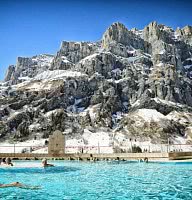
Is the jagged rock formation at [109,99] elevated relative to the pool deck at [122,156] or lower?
elevated

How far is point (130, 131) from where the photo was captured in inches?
4587

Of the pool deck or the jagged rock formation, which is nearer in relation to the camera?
the pool deck

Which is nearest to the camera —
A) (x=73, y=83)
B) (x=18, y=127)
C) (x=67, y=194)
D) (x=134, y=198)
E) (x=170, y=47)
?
(x=134, y=198)

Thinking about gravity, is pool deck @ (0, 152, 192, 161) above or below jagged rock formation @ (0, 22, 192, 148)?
below

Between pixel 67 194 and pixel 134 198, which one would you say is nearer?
pixel 134 198

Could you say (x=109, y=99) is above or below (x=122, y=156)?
above

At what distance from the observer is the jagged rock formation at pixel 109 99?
120 metres

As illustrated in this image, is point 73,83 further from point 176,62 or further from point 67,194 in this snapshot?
point 67,194

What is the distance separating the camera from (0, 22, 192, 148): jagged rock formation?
12000 cm

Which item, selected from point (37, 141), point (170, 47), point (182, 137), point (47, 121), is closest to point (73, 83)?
point (47, 121)

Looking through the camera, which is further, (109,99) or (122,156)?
(109,99)

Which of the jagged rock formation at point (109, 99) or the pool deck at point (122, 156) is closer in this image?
the pool deck at point (122, 156)

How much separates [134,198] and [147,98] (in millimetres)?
124327

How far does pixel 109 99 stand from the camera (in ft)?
459
